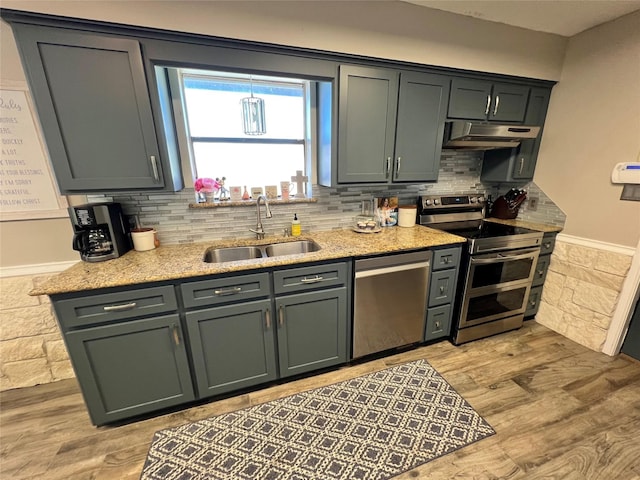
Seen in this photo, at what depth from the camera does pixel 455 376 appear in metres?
2.01

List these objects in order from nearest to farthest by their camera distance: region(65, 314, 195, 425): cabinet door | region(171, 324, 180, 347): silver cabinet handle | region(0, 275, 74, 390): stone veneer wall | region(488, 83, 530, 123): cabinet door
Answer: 1. region(65, 314, 195, 425): cabinet door
2. region(171, 324, 180, 347): silver cabinet handle
3. region(0, 275, 74, 390): stone veneer wall
4. region(488, 83, 530, 123): cabinet door

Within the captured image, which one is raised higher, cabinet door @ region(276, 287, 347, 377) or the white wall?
the white wall

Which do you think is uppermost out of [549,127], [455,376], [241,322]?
[549,127]

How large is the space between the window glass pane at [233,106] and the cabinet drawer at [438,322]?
1.95 meters

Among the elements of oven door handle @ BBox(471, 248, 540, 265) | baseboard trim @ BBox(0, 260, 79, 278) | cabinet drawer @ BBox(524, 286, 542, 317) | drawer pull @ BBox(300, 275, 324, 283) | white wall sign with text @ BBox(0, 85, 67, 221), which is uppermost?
white wall sign with text @ BBox(0, 85, 67, 221)

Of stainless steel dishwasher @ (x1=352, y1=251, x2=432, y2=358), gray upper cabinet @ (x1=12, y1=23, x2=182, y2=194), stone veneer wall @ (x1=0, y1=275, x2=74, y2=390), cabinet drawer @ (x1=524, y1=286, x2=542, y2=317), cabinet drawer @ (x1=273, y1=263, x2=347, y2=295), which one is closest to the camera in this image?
gray upper cabinet @ (x1=12, y1=23, x2=182, y2=194)

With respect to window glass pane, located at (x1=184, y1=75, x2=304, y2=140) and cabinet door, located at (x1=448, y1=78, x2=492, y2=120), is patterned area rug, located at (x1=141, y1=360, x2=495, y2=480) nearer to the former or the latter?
window glass pane, located at (x1=184, y1=75, x2=304, y2=140)

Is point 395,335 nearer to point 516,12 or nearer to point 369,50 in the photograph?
point 369,50

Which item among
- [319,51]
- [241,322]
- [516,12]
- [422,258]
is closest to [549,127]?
[516,12]

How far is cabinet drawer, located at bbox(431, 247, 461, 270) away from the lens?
208cm

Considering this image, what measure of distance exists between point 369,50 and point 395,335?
216cm

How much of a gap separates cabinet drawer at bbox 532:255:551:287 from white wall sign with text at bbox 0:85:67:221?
3.97 meters

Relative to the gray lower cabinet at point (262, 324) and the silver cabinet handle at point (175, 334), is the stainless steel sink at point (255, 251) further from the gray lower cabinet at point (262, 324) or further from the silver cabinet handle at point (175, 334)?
the silver cabinet handle at point (175, 334)

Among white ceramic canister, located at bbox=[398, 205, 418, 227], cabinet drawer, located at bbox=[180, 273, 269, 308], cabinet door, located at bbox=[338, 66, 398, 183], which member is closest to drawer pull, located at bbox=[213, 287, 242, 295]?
cabinet drawer, located at bbox=[180, 273, 269, 308]
